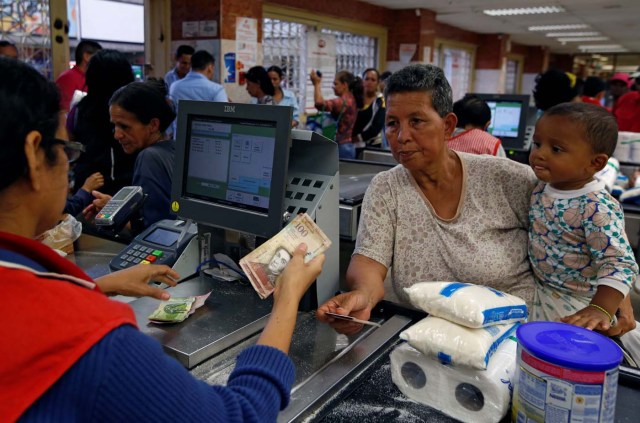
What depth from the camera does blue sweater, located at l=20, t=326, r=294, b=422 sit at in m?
0.54

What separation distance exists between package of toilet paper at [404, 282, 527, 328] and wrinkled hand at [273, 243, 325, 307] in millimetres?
208

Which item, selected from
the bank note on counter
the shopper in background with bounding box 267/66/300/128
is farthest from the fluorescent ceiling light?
the bank note on counter

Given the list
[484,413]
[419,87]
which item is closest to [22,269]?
[484,413]

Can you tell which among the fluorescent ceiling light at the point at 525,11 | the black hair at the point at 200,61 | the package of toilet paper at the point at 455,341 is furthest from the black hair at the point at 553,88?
the fluorescent ceiling light at the point at 525,11

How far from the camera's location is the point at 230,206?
1304mm

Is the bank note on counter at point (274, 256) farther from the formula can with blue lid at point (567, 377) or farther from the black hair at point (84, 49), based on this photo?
the black hair at point (84, 49)

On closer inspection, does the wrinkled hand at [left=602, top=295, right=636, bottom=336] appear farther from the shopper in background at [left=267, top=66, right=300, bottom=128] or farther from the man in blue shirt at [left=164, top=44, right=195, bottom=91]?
the man in blue shirt at [left=164, top=44, right=195, bottom=91]

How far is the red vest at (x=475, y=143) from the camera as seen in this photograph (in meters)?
3.19

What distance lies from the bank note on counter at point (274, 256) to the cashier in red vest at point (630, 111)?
4807mm

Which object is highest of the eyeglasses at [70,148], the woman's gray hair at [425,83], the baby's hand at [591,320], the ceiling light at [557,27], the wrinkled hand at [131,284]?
the ceiling light at [557,27]

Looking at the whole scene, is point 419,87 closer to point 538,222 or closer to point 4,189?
point 538,222

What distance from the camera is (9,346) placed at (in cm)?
54

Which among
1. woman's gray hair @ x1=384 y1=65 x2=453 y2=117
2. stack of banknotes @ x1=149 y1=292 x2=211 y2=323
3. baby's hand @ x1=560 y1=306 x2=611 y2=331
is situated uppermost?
woman's gray hair @ x1=384 y1=65 x2=453 y2=117

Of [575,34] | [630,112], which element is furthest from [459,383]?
[575,34]
